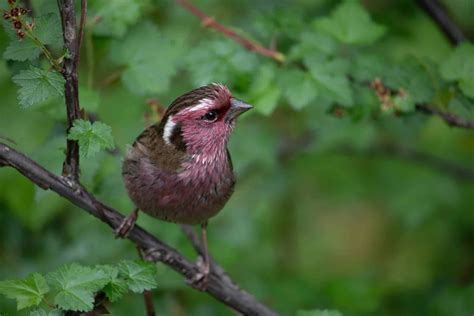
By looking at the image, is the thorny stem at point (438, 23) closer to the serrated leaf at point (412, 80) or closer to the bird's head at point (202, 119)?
the serrated leaf at point (412, 80)

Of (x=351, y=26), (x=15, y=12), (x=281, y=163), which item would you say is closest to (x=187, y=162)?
(x=351, y=26)

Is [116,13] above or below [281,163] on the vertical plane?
above

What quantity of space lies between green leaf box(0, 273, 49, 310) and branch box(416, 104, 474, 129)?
7.56 feet

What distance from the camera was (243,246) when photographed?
6.55 meters

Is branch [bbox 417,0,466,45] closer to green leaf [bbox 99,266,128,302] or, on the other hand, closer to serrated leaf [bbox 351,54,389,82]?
serrated leaf [bbox 351,54,389,82]

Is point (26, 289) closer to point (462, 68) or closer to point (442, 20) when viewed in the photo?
point (462, 68)

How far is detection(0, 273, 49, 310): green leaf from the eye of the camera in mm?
3051

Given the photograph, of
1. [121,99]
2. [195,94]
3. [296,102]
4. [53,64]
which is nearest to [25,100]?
[53,64]

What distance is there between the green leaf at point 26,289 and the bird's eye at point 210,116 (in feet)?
4.39

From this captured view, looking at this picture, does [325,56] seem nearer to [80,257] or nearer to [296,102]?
[296,102]

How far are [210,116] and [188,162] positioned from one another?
10.3 inches

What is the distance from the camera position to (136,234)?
3.77 metres

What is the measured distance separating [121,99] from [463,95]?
9.90ft

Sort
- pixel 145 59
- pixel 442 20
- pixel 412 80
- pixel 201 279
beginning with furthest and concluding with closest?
pixel 442 20
pixel 145 59
pixel 412 80
pixel 201 279
